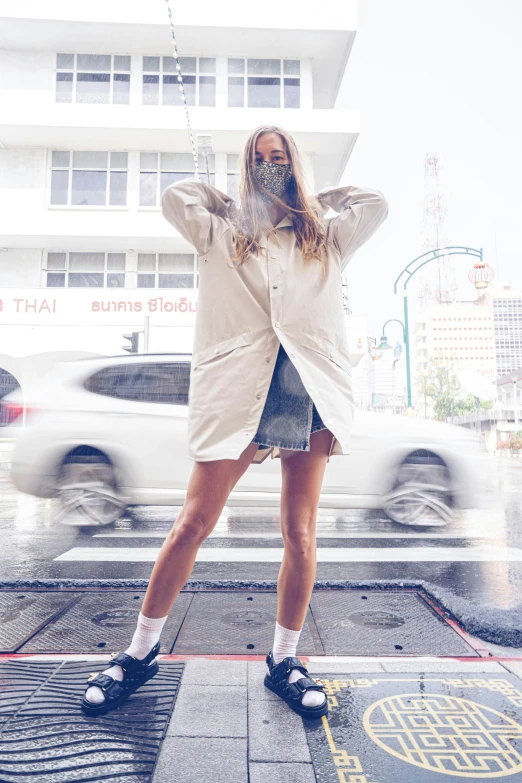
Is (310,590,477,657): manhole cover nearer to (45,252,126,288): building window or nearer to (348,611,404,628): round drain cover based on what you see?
(348,611,404,628): round drain cover

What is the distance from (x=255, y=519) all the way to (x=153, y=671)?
4.53m

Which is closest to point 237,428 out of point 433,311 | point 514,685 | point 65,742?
point 65,742

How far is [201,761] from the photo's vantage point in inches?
65.2

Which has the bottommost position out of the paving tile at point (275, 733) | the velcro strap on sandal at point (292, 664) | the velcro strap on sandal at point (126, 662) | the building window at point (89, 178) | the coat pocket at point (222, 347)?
the paving tile at point (275, 733)

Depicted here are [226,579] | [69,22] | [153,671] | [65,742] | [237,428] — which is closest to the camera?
[65,742]

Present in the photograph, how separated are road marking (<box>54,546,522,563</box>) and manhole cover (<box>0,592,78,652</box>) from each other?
1013mm

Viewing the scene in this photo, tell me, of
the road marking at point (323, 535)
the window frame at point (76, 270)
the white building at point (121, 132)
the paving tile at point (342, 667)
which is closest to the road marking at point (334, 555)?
the road marking at point (323, 535)

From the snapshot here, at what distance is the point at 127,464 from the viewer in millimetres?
5711

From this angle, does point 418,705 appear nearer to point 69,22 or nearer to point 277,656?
point 277,656

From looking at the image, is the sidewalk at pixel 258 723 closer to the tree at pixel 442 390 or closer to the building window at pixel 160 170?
the building window at pixel 160 170

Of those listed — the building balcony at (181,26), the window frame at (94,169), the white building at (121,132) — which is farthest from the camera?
the window frame at (94,169)

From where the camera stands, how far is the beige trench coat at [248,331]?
78.5 inches

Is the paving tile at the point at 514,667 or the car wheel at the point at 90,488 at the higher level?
the car wheel at the point at 90,488

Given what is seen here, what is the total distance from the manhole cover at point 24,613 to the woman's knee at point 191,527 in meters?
1.04
